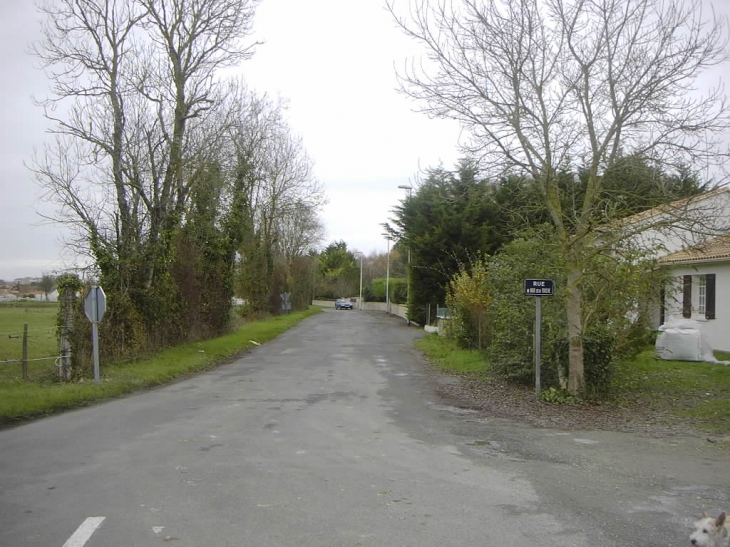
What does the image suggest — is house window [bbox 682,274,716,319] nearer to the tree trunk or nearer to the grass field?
the tree trunk

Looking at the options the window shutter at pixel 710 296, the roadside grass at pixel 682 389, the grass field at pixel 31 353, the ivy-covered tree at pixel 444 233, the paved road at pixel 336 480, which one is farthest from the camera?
the ivy-covered tree at pixel 444 233

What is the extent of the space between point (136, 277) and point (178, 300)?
3.57 meters

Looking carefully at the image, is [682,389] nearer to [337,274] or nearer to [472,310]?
[472,310]

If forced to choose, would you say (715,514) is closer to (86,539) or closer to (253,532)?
(253,532)

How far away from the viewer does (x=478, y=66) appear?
12.7 m

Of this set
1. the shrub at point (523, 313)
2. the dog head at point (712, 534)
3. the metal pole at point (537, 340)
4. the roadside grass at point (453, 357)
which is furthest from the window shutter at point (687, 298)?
the dog head at point (712, 534)

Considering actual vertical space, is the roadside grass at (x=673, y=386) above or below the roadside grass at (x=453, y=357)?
above

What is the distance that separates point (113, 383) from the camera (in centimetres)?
1418

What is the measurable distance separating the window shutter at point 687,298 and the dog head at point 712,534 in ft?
61.3

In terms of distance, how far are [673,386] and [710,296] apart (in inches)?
328

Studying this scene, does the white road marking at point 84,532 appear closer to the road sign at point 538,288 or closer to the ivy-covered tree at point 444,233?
the road sign at point 538,288

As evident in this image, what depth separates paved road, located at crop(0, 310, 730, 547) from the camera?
5.22m

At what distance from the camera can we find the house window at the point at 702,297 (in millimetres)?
21688

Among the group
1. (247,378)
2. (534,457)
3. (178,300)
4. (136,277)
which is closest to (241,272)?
(178,300)
